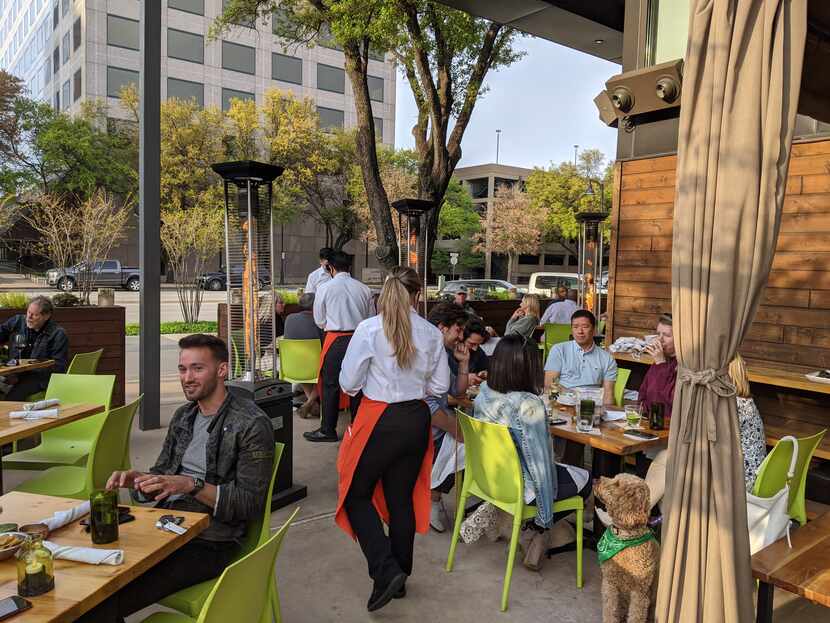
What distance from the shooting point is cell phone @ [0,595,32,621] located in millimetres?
1605

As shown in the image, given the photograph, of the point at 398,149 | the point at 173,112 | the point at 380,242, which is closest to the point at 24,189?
the point at 173,112

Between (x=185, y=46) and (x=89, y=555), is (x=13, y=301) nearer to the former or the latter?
(x=89, y=555)

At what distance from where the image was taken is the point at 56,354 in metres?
5.50

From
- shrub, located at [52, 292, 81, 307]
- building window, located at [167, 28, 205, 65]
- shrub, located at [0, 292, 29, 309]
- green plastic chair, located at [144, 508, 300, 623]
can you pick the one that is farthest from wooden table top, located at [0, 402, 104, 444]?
building window, located at [167, 28, 205, 65]

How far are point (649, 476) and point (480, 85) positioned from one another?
29.8 ft

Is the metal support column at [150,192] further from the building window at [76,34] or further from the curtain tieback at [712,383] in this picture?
the building window at [76,34]

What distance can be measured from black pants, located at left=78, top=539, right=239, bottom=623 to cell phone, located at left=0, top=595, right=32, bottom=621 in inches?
20.5

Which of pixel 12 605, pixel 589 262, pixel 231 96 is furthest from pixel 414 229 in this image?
pixel 231 96

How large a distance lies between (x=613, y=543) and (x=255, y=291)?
9.85 ft

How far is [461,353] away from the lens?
4.52m

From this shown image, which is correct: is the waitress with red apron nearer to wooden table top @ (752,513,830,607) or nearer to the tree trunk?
wooden table top @ (752,513,830,607)

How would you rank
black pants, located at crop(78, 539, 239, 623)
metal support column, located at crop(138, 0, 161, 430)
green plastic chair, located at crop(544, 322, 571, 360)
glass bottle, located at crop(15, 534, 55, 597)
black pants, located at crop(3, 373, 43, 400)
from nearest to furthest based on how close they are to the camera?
glass bottle, located at crop(15, 534, 55, 597), black pants, located at crop(78, 539, 239, 623), black pants, located at crop(3, 373, 43, 400), metal support column, located at crop(138, 0, 161, 430), green plastic chair, located at crop(544, 322, 571, 360)

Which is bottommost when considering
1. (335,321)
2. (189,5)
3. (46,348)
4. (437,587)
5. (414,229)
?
(437,587)

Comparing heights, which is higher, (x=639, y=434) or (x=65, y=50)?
(x=65, y=50)
